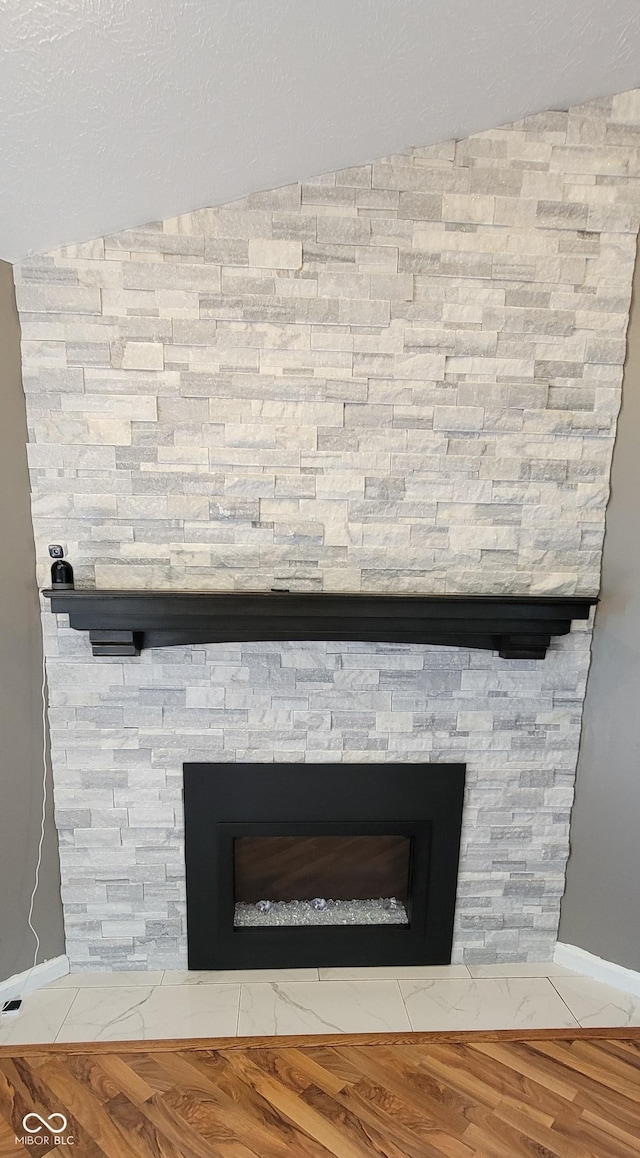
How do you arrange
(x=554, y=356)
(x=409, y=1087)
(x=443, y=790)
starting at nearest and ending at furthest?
(x=409, y=1087) < (x=554, y=356) < (x=443, y=790)

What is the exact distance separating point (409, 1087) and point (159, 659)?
4.49 feet

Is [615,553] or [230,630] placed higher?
[615,553]

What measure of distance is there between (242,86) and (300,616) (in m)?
1.22

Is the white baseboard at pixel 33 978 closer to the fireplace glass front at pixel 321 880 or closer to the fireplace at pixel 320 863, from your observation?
the fireplace at pixel 320 863

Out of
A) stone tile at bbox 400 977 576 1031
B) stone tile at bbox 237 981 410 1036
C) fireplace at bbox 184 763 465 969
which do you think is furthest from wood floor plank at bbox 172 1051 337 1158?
→ stone tile at bbox 400 977 576 1031

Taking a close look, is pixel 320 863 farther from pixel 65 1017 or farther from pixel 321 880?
pixel 65 1017

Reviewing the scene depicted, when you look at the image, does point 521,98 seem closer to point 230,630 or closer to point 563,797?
point 230,630

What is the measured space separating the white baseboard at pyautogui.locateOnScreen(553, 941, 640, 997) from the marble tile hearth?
0.9 inches

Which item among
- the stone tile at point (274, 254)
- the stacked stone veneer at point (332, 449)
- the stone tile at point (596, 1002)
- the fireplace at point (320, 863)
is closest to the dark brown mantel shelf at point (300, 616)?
the stacked stone veneer at point (332, 449)

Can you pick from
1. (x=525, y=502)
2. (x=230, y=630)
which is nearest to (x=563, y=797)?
(x=525, y=502)

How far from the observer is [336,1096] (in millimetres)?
1537

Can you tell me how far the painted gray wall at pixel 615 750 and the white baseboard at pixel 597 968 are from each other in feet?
0.07

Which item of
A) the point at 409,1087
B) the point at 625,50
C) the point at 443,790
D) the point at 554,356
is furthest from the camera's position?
the point at 443,790

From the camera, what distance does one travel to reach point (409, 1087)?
1.57m
